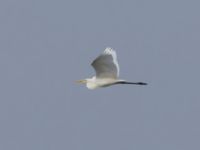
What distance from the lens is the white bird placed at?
42312 millimetres

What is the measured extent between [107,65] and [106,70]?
345 millimetres

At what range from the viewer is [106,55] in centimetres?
4225

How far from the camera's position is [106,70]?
4319cm

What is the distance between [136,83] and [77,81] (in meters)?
3.20

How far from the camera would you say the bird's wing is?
42281 mm

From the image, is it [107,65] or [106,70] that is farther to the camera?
[106,70]

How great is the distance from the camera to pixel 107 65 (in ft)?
141

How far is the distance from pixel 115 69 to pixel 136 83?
148cm

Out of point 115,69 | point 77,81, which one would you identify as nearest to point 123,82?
point 115,69

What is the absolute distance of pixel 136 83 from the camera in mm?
44156

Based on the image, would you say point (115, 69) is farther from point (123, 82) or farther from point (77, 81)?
point (77, 81)

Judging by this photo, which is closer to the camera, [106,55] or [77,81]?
[106,55]

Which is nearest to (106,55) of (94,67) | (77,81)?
(94,67)

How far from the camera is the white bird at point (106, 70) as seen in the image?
42312mm
